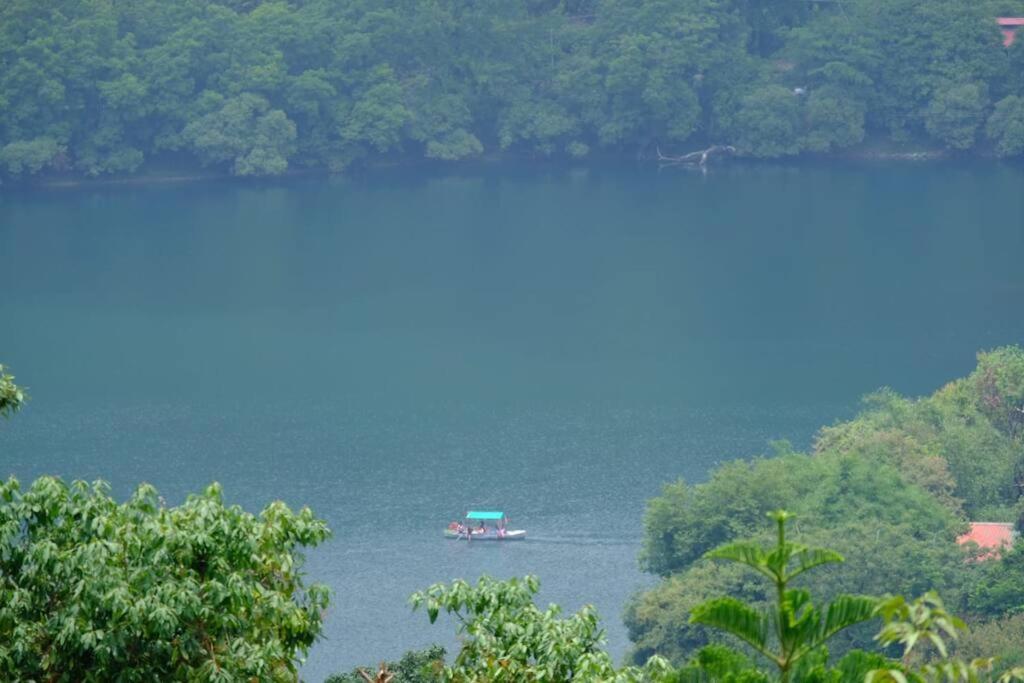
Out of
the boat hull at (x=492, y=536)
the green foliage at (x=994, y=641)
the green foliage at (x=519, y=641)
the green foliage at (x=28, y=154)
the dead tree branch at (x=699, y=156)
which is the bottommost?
the boat hull at (x=492, y=536)

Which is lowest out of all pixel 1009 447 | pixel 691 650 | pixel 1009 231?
pixel 691 650

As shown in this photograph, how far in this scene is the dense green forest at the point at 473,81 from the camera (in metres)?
53.8

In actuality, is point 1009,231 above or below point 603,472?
above

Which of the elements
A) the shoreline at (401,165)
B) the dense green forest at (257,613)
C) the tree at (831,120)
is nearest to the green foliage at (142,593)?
the dense green forest at (257,613)

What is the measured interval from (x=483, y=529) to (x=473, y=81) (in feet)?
100

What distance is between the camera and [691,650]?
2122 centimetres

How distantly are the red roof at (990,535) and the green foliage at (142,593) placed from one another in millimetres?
14889

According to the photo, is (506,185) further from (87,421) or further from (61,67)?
(87,421)

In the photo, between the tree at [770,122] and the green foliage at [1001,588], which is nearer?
the green foliage at [1001,588]

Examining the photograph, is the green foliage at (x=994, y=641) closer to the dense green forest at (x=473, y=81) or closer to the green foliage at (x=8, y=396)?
the green foliage at (x=8, y=396)

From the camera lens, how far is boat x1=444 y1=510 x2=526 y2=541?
27.4 meters

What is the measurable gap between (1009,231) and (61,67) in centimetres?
2601

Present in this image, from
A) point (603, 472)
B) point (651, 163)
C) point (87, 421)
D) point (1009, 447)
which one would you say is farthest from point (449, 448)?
point (651, 163)

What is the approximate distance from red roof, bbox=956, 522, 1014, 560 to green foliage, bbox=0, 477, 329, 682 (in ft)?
48.8
